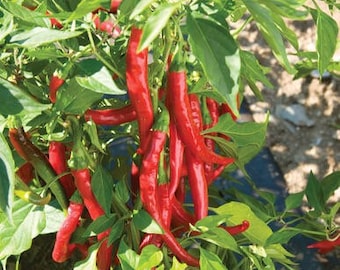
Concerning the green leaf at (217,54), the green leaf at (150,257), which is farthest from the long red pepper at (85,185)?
the green leaf at (217,54)

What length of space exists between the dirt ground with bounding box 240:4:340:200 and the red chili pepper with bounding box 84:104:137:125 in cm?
110

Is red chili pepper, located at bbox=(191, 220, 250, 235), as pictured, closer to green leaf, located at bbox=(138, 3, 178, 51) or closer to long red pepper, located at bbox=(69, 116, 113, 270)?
long red pepper, located at bbox=(69, 116, 113, 270)

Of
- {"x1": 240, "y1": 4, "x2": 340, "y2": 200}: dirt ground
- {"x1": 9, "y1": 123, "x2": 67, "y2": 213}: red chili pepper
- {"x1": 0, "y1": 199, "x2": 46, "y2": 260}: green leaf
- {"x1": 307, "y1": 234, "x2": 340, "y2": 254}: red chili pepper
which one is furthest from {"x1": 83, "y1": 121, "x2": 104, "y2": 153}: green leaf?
{"x1": 240, "y1": 4, "x2": 340, "y2": 200}: dirt ground

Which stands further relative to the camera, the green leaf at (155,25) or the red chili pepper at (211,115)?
the red chili pepper at (211,115)

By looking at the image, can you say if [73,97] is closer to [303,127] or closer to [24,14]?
[24,14]

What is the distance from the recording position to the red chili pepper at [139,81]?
3.14 ft

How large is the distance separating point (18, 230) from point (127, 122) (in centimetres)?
27

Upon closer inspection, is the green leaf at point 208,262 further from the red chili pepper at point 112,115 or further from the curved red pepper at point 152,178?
the red chili pepper at point 112,115

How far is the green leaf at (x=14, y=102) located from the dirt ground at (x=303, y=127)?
1.40 meters

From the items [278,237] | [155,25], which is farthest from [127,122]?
[155,25]

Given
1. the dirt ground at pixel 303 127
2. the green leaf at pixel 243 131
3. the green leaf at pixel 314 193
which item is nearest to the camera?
the green leaf at pixel 243 131

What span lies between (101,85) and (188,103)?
21cm

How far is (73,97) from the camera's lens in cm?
99

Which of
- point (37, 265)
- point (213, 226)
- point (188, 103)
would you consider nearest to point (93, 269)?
point (213, 226)
